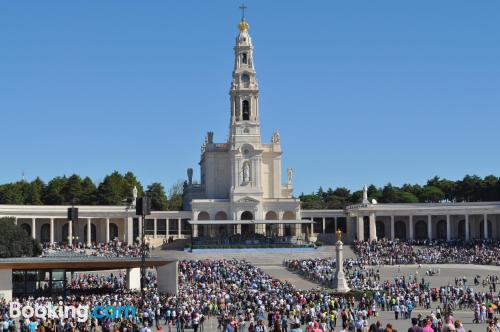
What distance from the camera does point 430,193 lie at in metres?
124

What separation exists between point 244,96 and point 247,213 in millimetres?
13009

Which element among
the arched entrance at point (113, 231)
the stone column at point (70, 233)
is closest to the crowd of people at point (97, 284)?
the stone column at point (70, 233)

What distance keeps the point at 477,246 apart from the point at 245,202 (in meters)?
24.9

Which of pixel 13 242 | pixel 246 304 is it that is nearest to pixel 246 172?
pixel 13 242

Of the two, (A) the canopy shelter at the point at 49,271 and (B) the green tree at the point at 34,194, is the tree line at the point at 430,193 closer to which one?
(B) the green tree at the point at 34,194

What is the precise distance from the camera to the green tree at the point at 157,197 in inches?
4717

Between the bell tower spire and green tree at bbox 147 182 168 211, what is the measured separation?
2331cm

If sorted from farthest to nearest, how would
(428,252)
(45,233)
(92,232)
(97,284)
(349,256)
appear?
(92,232)
(45,233)
(349,256)
(428,252)
(97,284)

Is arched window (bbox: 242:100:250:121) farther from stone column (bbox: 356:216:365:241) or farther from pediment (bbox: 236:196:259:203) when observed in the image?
stone column (bbox: 356:216:365:241)

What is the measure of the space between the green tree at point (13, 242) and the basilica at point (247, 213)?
66.3 feet

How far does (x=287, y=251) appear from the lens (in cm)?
8512

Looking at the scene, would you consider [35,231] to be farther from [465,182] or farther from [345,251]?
[465,182]

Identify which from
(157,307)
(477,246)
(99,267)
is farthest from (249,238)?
(157,307)

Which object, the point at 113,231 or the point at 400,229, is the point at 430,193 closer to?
the point at 400,229
